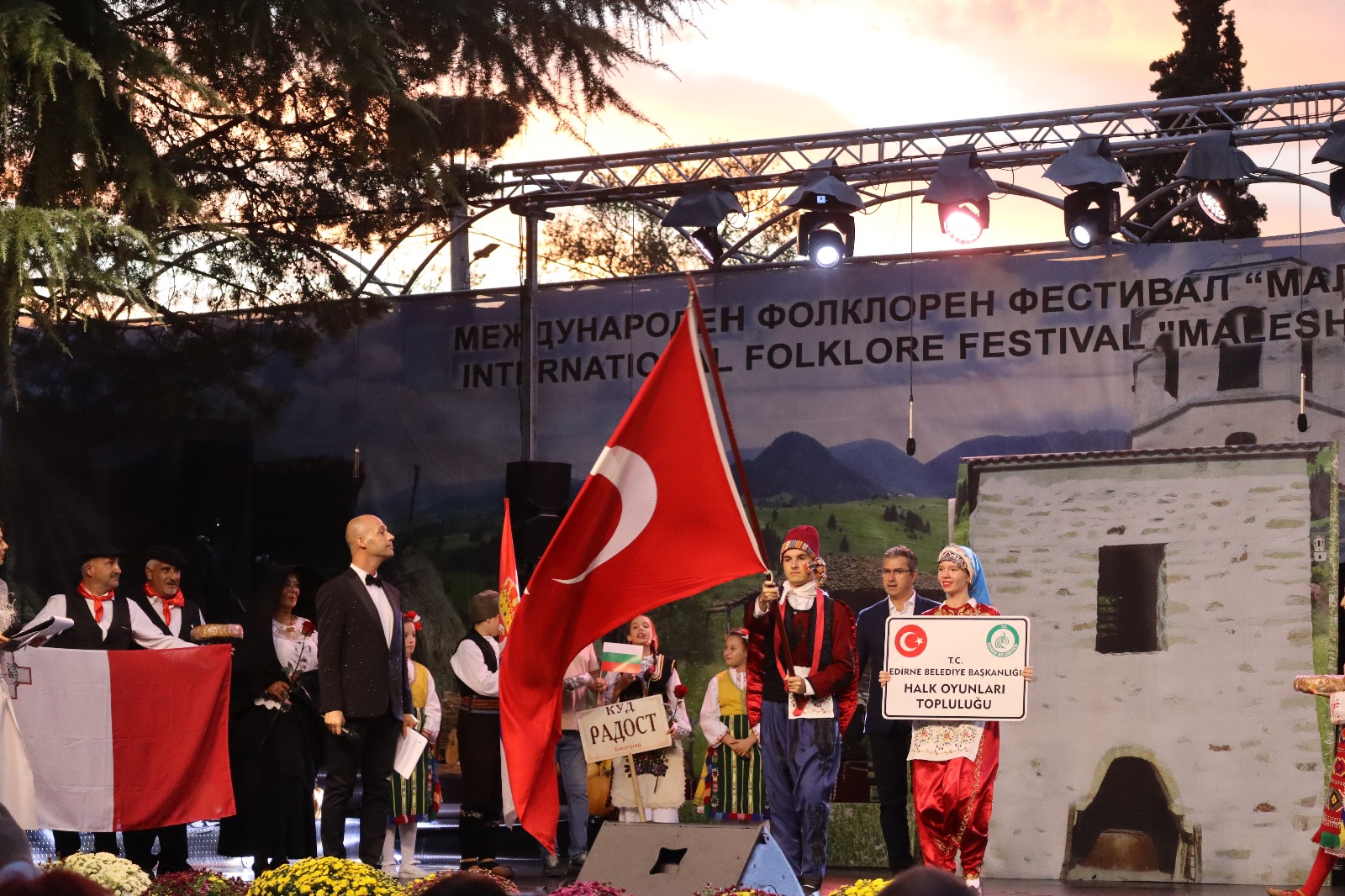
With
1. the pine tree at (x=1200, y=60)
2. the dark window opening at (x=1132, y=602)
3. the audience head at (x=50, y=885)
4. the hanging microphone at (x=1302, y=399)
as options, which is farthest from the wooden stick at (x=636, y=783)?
the pine tree at (x=1200, y=60)

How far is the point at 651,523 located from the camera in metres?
6.58

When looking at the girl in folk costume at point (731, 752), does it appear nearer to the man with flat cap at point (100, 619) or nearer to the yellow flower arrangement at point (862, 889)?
the man with flat cap at point (100, 619)

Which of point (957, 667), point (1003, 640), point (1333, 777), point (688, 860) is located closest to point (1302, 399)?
point (1333, 777)

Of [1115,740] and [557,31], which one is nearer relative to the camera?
[557,31]

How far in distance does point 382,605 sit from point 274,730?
1.30 meters

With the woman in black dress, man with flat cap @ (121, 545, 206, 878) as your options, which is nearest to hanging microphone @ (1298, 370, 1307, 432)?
the woman in black dress

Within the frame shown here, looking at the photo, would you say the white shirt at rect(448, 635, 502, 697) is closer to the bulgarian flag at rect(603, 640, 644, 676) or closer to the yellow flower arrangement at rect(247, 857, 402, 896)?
the bulgarian flag at rect(603, 640, 644, 676)

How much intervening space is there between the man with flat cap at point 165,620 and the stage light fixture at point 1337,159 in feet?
20.1

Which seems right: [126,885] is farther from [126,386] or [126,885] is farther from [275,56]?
[126,386]

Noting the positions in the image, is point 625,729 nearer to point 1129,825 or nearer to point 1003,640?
point 1003,640

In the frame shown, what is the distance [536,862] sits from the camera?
984 cm

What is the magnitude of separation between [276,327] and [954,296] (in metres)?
4.35

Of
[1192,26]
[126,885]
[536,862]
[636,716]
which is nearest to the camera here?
[126,885]

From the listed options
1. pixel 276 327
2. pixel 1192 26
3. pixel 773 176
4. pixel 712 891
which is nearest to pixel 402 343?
pixel 276 327
